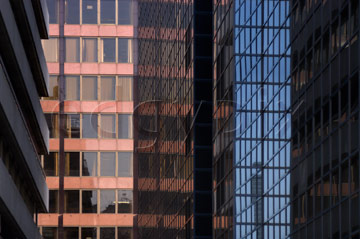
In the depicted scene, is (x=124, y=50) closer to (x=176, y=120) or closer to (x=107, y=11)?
(x=107, y=11)

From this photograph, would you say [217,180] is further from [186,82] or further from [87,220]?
[87,220]

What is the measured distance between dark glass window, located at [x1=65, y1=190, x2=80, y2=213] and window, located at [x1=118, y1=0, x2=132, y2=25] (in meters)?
21.0

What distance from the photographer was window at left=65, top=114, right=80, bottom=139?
130250mm

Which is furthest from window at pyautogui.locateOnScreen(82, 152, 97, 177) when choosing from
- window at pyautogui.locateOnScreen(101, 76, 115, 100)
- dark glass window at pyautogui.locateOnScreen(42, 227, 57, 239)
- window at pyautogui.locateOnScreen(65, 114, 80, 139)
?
dark glass window at pyautogui.locateOnScreen(42, 227, 57, 239)

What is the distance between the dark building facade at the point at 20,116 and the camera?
45.3m

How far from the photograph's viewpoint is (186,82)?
91.9 m

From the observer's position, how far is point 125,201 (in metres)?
127

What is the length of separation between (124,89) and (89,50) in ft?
22.0

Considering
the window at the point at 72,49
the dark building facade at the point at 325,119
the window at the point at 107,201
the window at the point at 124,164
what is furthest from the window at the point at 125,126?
the dark building facade at the point at 325,119

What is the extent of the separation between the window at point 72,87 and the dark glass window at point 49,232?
52.5ft

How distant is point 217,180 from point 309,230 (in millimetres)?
27925

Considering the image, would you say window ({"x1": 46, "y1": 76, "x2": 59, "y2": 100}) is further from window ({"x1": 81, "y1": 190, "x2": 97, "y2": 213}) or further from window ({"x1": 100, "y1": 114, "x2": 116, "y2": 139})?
window ({"x1": 81, "y1": 190, "x2": 97, "y2": 213})

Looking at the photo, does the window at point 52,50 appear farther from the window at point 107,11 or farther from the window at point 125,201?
the window at point 125,201

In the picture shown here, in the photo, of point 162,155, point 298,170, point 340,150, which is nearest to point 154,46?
point 162,155
